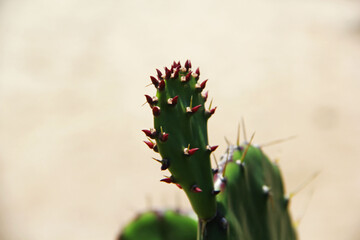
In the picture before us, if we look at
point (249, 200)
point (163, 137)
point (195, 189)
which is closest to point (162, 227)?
point (249, 200)

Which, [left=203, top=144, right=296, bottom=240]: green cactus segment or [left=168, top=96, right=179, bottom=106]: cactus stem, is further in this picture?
[left=203, top=144, right=296, bottom=240]: green cactus segment

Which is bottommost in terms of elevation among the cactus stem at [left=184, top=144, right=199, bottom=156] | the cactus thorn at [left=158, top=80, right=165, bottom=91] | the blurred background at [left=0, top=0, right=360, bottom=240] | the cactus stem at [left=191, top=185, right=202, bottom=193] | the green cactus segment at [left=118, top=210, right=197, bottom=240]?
the green cactus segment at [left=118, top=210, right=197, bottom=240]

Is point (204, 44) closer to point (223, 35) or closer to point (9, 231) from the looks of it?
point (223, 35)

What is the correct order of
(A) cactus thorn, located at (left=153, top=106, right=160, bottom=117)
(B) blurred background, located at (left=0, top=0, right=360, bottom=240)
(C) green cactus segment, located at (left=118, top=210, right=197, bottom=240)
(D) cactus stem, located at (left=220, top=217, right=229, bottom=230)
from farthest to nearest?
→ (B) blurred background, located at (left=0, top=0, right=360, bottom=240), (C) green cactus segment, located at (left=118, top=210, right=197, bottom=240), (D) cactus stem, located at (left=220, top=217, right=229, bottom=230), (A) cactus thorn, located at (left=153, top=106, right=160, bottom=117)

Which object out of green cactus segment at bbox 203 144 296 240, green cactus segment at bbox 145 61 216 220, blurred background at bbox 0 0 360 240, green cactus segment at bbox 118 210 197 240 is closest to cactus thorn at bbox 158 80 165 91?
green cactus segment at bbox 145 61 216 220

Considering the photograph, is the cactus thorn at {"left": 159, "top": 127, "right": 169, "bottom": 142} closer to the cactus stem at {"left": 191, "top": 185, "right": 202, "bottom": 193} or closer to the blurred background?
the cactus stem at {"left": 191, "top": 185, "right": 202, "bottom": 193}

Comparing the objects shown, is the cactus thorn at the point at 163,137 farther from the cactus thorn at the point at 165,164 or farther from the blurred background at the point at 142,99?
the blurred background at the point at 142,99

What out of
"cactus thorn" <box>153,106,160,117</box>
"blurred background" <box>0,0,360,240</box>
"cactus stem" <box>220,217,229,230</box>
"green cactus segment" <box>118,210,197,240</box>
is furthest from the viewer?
"blurred background" <box>0,0,360,240</box>

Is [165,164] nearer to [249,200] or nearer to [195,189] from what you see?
[195,189]
